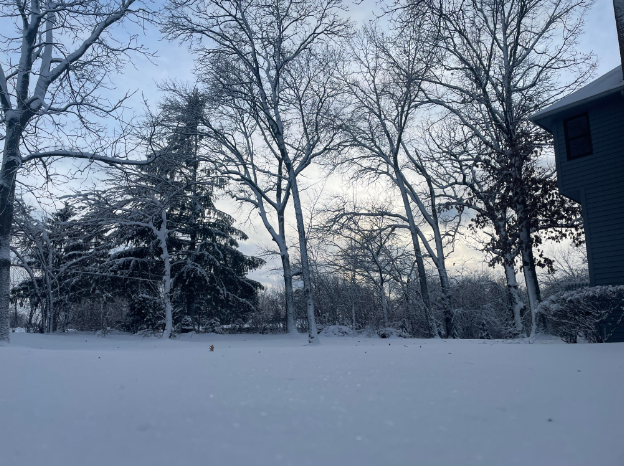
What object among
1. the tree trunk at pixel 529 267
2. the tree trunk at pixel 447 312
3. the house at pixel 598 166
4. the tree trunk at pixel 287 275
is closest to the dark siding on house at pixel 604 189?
the house at pixel 598 166

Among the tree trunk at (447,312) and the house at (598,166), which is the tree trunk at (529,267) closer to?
the house at (598,166)

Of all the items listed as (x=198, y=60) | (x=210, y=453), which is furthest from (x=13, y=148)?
(x=210, y=453)

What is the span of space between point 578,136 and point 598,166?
1.18 metres

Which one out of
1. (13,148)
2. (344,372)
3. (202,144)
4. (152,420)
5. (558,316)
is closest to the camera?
(152,420)

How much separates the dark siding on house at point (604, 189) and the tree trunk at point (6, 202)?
15.1m

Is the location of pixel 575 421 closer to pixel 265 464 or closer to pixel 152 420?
pixel 265 464

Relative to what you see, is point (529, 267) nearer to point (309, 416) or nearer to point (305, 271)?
point (305, 271)

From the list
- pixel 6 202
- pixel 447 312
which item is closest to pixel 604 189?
pixel 447 312

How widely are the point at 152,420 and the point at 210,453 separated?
0.63m

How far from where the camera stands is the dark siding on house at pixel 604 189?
10.6 meters

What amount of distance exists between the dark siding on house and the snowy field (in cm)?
861

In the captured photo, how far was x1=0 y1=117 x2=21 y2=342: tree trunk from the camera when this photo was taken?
8.83 meters

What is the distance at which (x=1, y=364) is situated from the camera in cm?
396

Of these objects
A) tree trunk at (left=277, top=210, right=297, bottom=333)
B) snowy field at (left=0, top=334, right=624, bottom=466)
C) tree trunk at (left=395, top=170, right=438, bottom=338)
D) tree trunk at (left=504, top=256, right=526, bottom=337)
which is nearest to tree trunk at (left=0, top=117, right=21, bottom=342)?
snowy field at (left=0, top=334, right=624, bottom=466)
